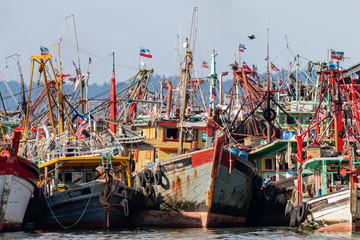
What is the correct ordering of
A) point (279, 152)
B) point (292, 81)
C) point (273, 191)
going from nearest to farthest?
point (273, 191) → point (279, 152) → point (292, 81)

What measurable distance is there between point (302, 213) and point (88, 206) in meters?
10.4

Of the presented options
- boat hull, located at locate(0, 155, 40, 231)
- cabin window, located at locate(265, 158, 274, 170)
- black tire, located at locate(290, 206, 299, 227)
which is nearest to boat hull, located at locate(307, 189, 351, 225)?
black tire, located at locate(290, 206, 299, 227)

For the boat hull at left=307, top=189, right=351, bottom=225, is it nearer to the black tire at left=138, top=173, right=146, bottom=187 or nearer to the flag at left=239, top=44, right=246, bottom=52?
the black tire at left=138, top=173, right=146, bottom=187

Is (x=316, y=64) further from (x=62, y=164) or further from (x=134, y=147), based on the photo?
(x=62, y=164)

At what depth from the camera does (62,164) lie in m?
32.8

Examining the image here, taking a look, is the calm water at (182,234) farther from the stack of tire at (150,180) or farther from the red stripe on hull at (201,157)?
the red stripe on hull at (201,157)

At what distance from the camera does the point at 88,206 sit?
103 ft

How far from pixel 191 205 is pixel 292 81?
47.3 metres

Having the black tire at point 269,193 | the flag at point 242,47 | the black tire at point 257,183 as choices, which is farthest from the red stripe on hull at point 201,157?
the flag at point 242,47

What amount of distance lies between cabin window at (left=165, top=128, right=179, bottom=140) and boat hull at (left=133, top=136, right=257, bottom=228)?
6341 millimetres

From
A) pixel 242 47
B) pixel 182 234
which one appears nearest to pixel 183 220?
pixel 182 234

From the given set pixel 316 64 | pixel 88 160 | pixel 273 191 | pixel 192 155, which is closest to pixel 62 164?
→ pixel 88 160

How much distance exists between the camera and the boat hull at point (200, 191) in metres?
30.6

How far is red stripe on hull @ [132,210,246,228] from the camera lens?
31.0 m
